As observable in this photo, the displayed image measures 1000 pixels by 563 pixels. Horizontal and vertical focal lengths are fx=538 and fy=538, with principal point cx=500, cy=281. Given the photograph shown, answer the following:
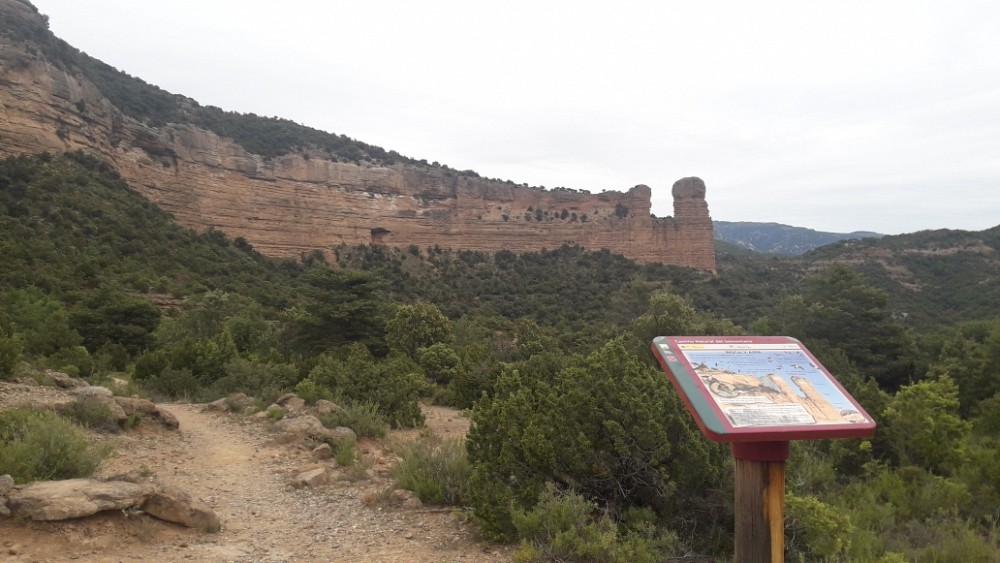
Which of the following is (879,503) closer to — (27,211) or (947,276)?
(27,211)

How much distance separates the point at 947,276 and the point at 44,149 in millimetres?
62054

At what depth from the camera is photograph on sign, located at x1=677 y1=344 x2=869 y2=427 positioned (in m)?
2.64

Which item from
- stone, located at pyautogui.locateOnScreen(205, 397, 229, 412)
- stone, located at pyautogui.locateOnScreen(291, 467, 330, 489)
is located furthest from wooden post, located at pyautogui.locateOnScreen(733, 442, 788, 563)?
stone, located at pyautogui.locateOnScreen(205, 397, 229, 412)

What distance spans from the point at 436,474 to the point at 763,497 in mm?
3722

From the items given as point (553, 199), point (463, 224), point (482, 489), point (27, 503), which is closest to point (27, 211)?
point (27, 503)

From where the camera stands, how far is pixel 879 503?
20.7ft

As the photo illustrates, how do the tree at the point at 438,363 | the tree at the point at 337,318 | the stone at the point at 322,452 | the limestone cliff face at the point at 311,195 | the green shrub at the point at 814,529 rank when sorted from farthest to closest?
the limestone cliff face at the point at 311,195
the tree at the point at 337,318
the tree at the point at 438,363
the stone at the point at 322,452
the green shrub at the point at 814,529

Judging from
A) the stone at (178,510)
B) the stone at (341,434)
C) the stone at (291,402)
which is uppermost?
the stone at (178,510)

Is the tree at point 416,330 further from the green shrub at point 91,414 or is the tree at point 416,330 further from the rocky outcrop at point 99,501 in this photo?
the rocky outcrop at point 99,501

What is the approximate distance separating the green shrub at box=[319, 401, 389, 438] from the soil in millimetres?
180

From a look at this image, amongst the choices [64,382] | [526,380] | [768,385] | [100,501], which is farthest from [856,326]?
[64,382]

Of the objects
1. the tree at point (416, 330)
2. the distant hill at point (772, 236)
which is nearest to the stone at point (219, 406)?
the tree at point (416, 330)

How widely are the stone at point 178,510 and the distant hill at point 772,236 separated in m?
133

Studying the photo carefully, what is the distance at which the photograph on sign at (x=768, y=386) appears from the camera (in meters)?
2.64
